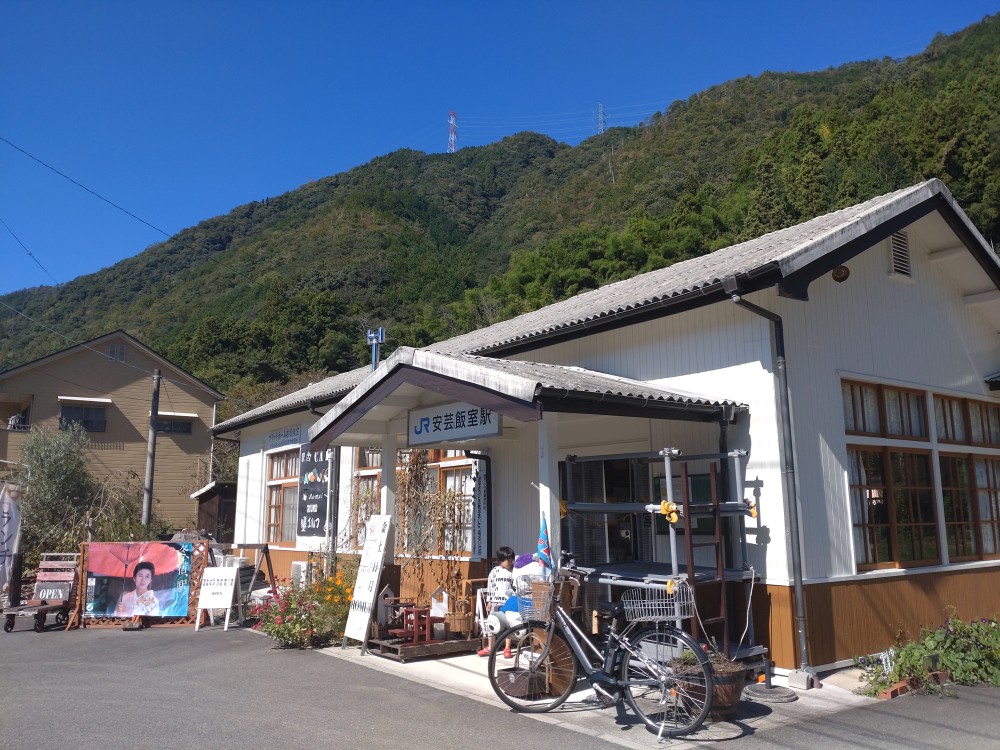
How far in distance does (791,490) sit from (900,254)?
415 cm

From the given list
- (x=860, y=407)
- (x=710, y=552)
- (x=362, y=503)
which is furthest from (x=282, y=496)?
(x=860, y=407)

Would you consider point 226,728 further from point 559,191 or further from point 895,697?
point 559,191

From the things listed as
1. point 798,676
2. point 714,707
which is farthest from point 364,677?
point 798,676

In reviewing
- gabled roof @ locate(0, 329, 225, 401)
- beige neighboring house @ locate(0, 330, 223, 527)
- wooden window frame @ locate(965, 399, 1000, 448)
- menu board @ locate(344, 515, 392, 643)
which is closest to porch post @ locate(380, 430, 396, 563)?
menu board @ locate(344, 515, 392, 643)

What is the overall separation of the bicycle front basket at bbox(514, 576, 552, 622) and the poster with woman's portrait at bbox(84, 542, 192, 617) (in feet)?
22.1

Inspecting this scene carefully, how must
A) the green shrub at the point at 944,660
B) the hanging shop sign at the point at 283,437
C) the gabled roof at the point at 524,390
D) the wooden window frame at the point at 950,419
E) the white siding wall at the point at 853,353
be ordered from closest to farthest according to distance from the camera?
the gabled roof at the point at 524,390 < the green shrub at the point at 944,660 < the white siding wall at the point at 853,353 < the wooden window frame at the point at 950,419 < the hanging shop sign at the point at 283,437

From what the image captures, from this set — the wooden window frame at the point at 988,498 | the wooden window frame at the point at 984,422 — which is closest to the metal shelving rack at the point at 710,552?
the wooden window frame at the point at 988,498

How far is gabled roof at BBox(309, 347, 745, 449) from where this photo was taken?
6.93 meters

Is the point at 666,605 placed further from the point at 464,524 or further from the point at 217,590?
the point at 217,590

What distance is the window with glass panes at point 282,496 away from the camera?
15750mm

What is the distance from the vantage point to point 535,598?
6906 millimetres

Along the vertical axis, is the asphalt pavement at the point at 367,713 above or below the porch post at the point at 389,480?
below

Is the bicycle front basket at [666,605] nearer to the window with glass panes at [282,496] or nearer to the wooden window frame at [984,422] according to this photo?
the wooden window frame at [984,422]

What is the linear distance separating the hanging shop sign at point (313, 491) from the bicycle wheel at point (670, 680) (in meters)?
8.82
